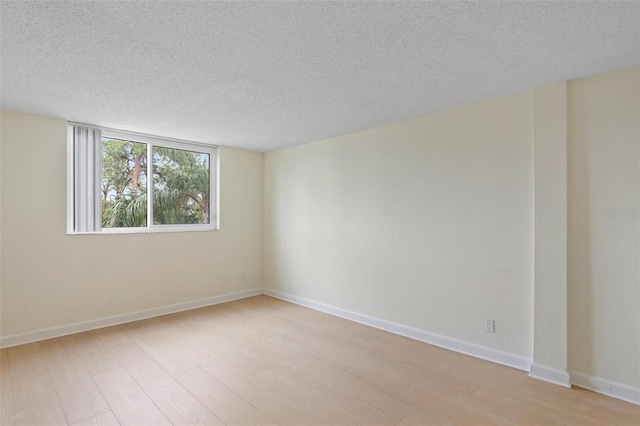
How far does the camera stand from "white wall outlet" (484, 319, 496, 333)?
2.82m

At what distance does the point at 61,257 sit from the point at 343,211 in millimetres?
3213

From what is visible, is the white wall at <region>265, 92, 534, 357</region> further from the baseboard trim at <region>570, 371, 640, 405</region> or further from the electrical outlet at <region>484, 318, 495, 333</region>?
the baseboard trim at <region>570, 371, 640, 405</region>

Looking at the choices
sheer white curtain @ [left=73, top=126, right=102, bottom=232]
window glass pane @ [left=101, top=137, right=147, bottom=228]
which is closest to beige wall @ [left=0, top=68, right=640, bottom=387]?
sheer white curtain @ [left=73, top=126, right=102, bottom=232]

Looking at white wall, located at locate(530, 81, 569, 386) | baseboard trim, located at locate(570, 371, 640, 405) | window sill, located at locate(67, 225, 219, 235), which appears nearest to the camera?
baseboard trim, located at locate(570, 371, 640, 405)

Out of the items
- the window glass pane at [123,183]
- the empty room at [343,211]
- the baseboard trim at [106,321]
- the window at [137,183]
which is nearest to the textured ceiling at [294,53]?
Result: the empty room at [343,211]

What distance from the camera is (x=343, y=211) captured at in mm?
4086

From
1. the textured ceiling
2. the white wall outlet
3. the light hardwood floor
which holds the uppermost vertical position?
the textured ceiling

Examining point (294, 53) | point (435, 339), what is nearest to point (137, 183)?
point (294, 53)

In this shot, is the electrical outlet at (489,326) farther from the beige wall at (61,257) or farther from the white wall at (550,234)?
the beige wall at (61,257)

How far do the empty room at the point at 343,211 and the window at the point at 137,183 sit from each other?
0.02 metres

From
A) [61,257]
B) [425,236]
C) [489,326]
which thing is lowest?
[489,326]

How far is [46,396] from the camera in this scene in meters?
2.21

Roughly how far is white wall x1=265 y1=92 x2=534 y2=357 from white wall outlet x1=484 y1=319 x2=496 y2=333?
4 cm

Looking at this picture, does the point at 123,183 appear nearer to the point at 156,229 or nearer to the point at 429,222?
the point at 156,229
